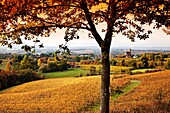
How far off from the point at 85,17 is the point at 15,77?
76.7m

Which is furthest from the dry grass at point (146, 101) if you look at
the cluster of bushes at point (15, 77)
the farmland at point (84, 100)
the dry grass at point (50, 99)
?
the cluster of bushes at point (15, 77)

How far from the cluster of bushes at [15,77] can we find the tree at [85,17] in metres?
67.9

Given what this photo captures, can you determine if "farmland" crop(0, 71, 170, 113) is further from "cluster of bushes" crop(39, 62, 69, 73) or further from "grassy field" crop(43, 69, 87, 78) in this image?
"cluster of bushes" crop(39, 62, 69, 73)

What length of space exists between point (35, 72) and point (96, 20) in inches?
3318

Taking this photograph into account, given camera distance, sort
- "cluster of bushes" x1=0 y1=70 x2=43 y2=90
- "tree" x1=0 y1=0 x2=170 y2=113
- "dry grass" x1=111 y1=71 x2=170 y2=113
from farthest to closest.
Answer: "cluster of bushes" x1=0 y1=70 x2=43 y2=90
"dry grass" x1=111 y1=71 x2=170 y2=113
"tree" x1=0 y1=0 x2=170 y2=113

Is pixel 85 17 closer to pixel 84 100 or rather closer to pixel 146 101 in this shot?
pixel 146 101

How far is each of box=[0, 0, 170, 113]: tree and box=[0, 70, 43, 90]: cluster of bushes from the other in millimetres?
67935

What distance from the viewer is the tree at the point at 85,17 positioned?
1005 cm

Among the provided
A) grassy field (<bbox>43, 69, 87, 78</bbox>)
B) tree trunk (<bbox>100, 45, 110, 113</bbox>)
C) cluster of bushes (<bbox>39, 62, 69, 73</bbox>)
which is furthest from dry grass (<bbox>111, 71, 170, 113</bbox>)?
cluster of bushes (<bbox>39, 62, 69, 73</bbox>)

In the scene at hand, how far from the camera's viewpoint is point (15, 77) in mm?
84938

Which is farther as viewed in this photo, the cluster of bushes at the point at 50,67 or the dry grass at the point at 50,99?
the cluster of bushes at the point at 50,67

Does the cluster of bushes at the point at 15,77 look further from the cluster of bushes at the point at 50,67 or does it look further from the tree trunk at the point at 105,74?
the tree trunk at the point at 105,74

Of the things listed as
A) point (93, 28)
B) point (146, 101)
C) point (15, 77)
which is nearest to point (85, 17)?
point (93, 28)

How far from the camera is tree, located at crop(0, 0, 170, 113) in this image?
33.0ft
